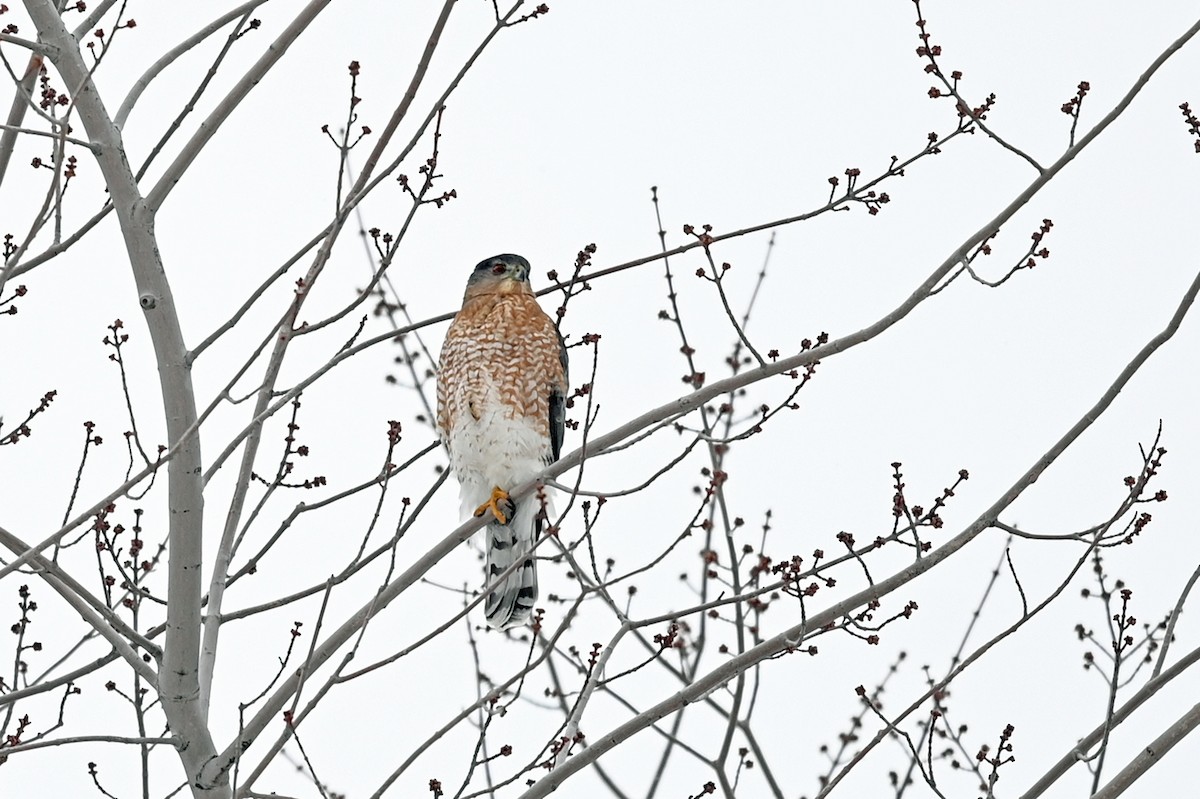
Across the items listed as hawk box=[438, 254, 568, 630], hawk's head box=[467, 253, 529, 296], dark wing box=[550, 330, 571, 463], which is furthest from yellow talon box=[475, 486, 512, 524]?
hawk's head box=[467, 253, 529, 296]

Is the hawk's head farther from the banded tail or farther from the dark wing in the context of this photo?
the banded tail

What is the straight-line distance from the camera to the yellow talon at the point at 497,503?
17.2 feet

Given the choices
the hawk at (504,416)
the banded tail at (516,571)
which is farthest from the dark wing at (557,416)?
the banded tail at (516,571)

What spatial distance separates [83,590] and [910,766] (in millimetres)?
2940

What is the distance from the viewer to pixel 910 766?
506cm

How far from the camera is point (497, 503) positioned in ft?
17.7

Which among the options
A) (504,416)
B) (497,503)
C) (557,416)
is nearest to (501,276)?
(557,416)

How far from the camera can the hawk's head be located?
6156mm

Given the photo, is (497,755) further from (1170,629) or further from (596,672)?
(1170,629)

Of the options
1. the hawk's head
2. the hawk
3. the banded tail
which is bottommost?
the banded tail

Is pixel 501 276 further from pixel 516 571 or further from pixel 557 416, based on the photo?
pixel 516 571

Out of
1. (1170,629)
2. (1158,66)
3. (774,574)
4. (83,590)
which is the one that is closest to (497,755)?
(774,574)

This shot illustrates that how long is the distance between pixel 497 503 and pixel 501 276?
1.25 meters

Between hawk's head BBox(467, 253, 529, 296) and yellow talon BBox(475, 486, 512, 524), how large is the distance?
1.05m
